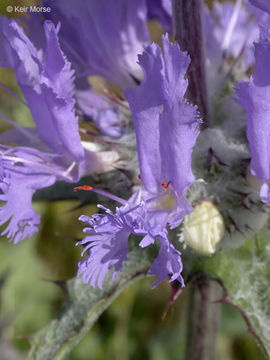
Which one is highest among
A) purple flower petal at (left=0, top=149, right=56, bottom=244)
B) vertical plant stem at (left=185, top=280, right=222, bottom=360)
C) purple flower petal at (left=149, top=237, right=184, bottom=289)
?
purple flower petal at (left=0, top=149, right=56, bottom=244)

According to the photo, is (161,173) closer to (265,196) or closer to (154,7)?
(265,196)

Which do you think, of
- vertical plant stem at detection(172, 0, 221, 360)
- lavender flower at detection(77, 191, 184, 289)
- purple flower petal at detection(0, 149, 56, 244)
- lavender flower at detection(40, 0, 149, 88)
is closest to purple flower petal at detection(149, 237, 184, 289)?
lavender flower at detection(77, 191, 184, 289)

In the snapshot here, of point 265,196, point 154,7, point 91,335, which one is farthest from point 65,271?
point 265,196

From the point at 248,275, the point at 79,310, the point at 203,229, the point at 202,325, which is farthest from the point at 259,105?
the point at 202,325
